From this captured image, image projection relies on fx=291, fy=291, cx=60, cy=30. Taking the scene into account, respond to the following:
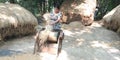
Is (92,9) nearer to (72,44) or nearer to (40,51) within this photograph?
(72,44)

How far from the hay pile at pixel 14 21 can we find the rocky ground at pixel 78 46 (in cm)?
35

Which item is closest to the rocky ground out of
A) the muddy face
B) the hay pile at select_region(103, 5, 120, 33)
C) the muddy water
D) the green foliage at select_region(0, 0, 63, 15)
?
the muddy water

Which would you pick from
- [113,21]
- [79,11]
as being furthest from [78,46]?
[79,11]

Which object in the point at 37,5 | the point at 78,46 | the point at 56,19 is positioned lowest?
the point at 78,46

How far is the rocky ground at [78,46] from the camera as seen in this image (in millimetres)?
9536

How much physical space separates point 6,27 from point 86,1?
6759mm

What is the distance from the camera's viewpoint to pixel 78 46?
11703mm

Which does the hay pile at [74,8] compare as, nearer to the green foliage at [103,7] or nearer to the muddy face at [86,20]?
the muddy face at [86,20]

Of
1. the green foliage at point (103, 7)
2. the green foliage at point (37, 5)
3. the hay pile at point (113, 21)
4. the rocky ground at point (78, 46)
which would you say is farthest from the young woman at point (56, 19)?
the green foliage at point (103, 7)

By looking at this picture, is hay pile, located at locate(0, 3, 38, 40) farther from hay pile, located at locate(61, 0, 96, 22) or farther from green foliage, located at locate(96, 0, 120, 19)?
green foliage, located at locate(96, 0, 120, 19)

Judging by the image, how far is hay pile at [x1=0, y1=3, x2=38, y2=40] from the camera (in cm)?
1125

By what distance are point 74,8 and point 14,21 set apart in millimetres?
5395

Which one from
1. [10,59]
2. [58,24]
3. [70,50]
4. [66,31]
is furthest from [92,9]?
[10,59]

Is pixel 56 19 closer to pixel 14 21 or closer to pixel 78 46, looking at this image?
pixel 78 46
